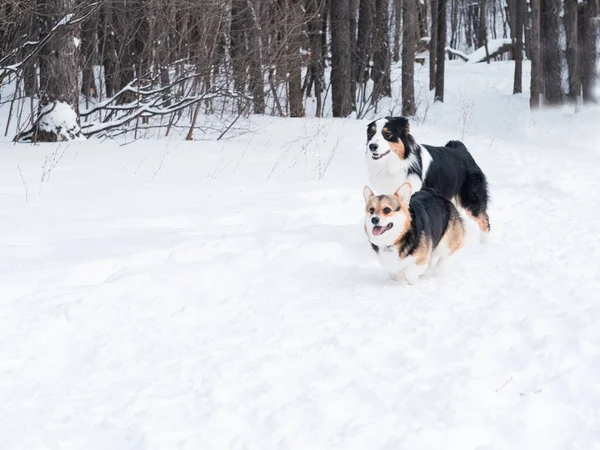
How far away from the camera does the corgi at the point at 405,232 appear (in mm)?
4676

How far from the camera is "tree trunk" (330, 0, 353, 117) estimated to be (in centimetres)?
1783

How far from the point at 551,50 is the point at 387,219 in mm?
16741

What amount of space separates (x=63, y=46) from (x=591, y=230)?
8.68 meters

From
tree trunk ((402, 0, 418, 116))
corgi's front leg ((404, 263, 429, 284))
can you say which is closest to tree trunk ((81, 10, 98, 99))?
tree trunk ((402, 0, 418, 116))

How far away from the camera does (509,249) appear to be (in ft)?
19.6

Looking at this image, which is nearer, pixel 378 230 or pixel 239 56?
pixel 378 230

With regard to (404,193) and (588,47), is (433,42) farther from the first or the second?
(404,193)

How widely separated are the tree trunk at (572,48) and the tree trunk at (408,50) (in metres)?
4.23

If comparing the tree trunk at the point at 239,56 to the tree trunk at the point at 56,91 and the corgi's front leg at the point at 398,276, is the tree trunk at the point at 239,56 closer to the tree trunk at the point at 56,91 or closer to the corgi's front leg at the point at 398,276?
the tree trunk at the point at 56,91

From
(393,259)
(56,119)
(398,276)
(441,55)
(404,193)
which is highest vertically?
A: (441,55)

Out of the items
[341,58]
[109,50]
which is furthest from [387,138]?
[341,58]

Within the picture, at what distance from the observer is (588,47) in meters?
18.8

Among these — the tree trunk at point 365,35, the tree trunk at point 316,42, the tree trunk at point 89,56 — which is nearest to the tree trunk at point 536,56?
the tree trunk at point 365,35

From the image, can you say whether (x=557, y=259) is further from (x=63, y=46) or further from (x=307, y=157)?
(x=63, y=46)
